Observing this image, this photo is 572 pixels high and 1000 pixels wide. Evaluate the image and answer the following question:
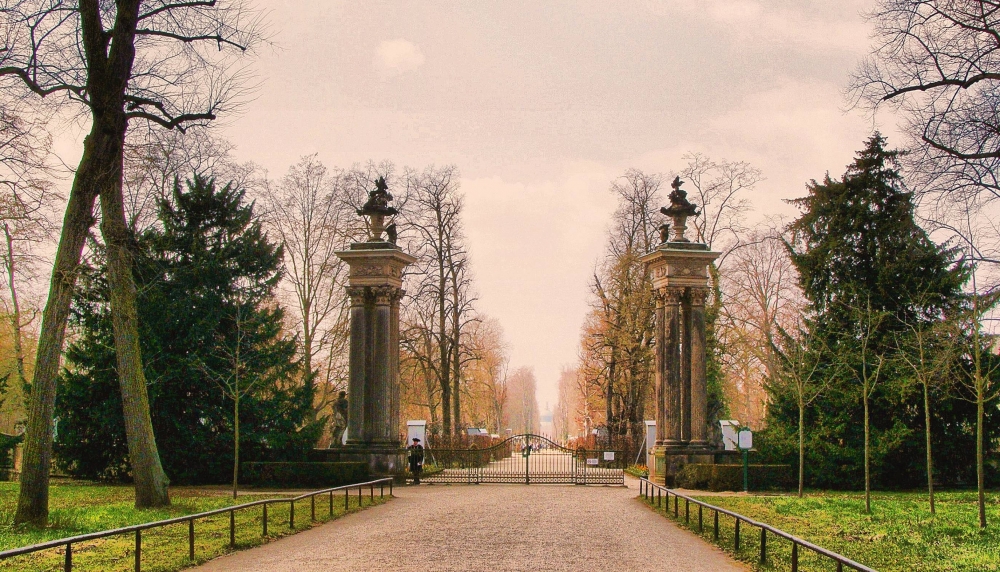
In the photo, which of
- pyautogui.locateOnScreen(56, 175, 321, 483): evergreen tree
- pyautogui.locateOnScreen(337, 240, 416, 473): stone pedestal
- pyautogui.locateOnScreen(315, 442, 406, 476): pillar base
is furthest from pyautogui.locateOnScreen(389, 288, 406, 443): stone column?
pyautogui.locateOnScreen(56, 175, 321, 483): evergreen tree

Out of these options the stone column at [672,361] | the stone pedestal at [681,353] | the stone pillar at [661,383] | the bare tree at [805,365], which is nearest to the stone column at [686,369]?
the stone pedestal at [681,353]

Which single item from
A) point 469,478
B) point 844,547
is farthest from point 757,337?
point 844,547

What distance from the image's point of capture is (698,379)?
26.4 m

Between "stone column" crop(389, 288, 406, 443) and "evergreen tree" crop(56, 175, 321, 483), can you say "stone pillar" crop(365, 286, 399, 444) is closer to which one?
"stone column" crop(389, 288, 406, 443)

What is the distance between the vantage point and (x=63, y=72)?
16141 mm

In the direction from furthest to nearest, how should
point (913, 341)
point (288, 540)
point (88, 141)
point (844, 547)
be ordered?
point (913, 341), point (88, 141), point (288, 540), point (844, 547)

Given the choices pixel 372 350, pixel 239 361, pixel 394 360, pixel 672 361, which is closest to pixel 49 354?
pixel 239 361

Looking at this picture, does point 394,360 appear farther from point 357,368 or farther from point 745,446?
point 745,446

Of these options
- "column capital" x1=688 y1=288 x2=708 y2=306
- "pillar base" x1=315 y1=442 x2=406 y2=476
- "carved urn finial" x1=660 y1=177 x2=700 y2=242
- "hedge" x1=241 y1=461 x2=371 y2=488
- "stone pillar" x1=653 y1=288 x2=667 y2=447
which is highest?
"carved urn finial" x1=660 y1=177 x2=700 y2=242

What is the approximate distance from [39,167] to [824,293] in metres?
21.8

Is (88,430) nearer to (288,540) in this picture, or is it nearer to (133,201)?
(133,201)

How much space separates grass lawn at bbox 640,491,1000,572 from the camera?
11.3 metres

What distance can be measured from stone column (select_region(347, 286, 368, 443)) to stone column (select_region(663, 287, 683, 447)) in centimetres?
867

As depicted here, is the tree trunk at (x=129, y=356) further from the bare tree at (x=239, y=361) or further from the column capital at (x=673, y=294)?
the column capital at (x=673, y=294)
